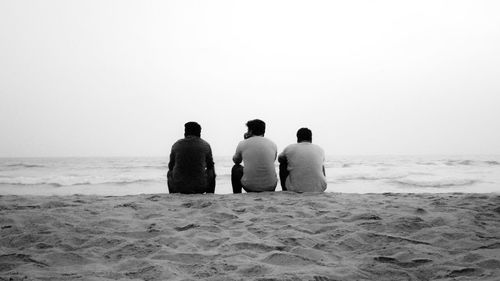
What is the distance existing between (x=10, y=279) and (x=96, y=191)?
1079 cm

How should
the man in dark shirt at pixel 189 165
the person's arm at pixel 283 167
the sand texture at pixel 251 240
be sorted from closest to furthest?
the sand texture at pixel 251 240
the man in dark shirt at pixel 189 165
the person's arm at pixel 283 167

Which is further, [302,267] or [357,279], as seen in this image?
[302,267]

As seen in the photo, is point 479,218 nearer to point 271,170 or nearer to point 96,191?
point 271,170

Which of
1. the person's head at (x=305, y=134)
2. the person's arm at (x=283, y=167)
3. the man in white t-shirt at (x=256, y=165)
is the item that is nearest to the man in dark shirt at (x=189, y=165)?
the man in white t-shirt at (x=256, y=165)

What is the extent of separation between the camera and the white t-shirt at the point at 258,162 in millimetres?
6328

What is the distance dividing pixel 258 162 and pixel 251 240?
299 centimetres

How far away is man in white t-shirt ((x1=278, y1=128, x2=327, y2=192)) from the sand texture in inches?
44.6

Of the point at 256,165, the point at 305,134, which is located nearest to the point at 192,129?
the point at 256,165

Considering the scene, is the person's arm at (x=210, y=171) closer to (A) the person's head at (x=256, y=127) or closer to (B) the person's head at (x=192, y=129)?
(B) the person's head at (x=192, y=129)

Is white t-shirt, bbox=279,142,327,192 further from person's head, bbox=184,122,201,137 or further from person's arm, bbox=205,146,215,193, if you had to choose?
person's head, bbox=184,122,201,137

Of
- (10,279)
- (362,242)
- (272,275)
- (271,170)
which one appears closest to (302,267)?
(272,275)

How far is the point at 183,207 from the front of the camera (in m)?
4.93

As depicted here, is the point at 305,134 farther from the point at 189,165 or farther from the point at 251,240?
the point at 251,240

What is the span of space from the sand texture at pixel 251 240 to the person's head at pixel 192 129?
1568 mm
